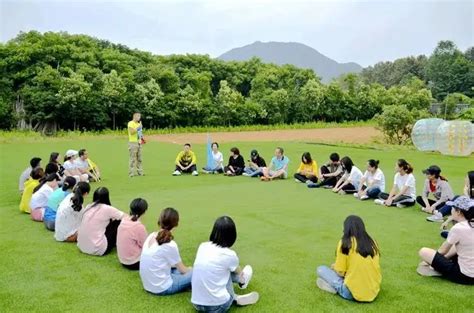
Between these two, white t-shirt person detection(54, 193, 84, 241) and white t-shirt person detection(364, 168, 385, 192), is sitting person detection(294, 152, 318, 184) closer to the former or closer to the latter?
white t-shirt person detection(364, 168, 385, 192)

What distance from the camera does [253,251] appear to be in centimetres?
650

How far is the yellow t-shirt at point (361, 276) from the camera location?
15.5 ft

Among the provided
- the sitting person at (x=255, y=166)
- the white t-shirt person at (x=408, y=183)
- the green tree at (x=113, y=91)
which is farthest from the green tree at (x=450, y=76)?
the white t-shirt person at (x=408, y=183)

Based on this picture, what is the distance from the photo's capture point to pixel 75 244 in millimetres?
6914

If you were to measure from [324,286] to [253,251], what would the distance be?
1.60 m

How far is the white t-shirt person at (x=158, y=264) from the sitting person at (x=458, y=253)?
3.13 m

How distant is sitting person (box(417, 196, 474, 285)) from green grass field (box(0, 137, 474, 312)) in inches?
6.2

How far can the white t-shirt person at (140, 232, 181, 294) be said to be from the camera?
4.90 meters

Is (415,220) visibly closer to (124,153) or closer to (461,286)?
(461,286)

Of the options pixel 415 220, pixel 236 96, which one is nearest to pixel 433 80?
pixel 236 96

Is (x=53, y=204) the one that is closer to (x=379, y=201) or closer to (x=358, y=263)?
(x=358, y=263)

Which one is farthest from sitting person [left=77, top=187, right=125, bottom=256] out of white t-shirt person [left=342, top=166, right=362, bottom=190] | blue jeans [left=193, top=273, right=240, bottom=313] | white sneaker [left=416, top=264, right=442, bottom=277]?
white t-shirt person [left=342, top=166, right=362, bottom=190]

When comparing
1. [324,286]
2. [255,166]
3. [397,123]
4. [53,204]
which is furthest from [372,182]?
[397,123]

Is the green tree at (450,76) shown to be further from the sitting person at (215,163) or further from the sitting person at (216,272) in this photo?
the sitting person at (216,272)
